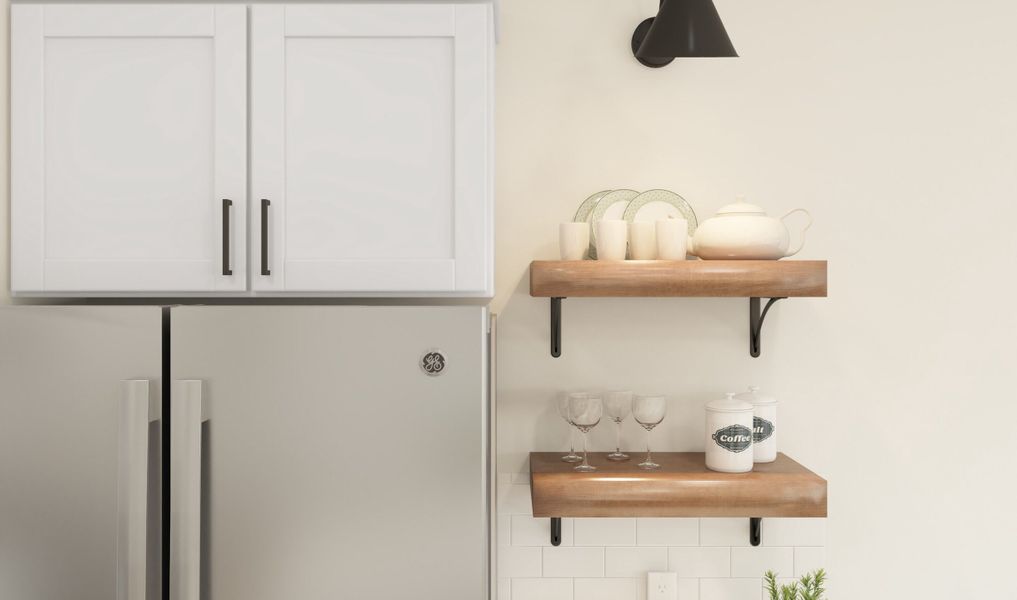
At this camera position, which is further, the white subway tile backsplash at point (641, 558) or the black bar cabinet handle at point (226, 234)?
the white subway tile backsplash at point (641, 558)

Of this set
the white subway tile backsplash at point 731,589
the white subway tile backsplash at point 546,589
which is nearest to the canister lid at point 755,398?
the white subway tile backsplash at point 731,589

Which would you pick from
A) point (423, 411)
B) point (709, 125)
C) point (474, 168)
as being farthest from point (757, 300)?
point (423, 411)

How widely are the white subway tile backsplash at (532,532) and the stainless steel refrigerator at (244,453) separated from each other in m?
0.57

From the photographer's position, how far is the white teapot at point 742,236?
5.03 ft

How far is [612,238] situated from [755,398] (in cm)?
50

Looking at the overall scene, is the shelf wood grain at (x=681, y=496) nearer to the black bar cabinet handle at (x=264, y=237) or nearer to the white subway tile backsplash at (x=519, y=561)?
the white subway tile backsplash at (x=519, y=561)

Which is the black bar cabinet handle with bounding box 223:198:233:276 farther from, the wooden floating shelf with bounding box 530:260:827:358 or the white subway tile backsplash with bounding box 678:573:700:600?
the white subway tile backsplash with bounding box 678:573:700:600

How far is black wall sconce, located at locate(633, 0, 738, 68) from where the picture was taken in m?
1.44

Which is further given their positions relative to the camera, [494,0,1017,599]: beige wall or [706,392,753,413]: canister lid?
[494,0,1017,599]: beige wall

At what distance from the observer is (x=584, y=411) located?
1.59 m

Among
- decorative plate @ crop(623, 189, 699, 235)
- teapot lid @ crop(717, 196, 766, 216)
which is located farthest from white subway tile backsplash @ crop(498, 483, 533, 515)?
teapot lid @ crop(717, 196, 766, 216)

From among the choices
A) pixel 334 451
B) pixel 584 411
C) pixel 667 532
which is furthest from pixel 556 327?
pixel 334 451

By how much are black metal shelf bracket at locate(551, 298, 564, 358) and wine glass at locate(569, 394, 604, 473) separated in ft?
0.55

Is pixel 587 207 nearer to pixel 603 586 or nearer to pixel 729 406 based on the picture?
pixel 729 406
